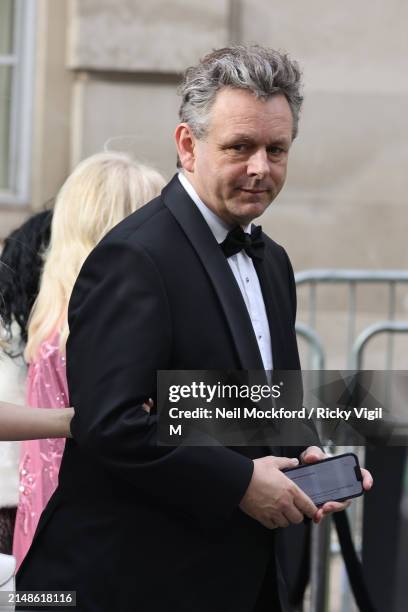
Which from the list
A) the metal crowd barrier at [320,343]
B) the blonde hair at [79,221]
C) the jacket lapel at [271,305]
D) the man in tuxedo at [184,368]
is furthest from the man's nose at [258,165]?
the metal crowd barrier at [320,343]

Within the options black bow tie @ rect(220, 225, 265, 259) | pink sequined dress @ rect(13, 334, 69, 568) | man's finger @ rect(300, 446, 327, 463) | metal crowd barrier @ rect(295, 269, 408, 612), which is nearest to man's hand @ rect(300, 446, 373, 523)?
man's finger @ rect(300, 446, 327, 463)

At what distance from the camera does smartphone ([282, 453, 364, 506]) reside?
2893mm

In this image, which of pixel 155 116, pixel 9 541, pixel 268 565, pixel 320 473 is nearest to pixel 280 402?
pixel 320 473

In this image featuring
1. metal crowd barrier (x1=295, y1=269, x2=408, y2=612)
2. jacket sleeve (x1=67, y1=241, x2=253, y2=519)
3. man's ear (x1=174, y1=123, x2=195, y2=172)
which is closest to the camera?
jacket sleeve (x1=67, y1=241, x2=253, y2=519)

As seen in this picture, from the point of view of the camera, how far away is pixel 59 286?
3807 millimetres

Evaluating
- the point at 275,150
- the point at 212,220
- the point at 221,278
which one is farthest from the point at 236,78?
the point at 221,278

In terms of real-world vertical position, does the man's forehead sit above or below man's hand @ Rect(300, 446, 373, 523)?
above

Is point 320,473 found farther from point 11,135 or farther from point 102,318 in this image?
point 11,135

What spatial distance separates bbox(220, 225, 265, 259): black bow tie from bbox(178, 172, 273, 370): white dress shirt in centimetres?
2

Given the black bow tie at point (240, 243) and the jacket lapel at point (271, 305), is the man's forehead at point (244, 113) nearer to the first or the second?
the black bow tie at point (240, 243)

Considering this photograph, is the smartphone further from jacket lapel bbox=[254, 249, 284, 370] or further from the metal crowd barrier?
the metal crowd barrier

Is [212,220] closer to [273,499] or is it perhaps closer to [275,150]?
[275,150]

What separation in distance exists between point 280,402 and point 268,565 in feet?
1.36

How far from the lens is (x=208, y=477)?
2.73 meters
